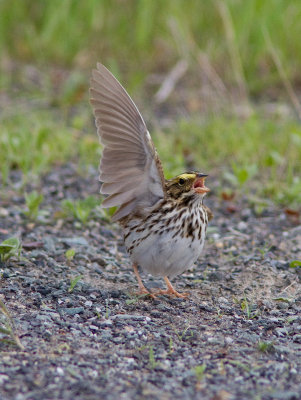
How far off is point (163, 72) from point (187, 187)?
5908 millimetres

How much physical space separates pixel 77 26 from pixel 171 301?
5868 millimetres

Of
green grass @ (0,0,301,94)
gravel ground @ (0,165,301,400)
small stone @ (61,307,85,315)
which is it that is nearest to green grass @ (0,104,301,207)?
gravel ground @ (0,165,301,400)

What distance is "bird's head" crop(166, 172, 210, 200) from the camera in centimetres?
454

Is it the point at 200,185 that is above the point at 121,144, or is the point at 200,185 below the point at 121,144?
below

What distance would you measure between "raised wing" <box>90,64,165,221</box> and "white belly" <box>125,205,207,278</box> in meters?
0.25

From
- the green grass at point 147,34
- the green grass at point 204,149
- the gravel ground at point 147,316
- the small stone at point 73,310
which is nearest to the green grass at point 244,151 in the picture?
the green grass at point 204,149

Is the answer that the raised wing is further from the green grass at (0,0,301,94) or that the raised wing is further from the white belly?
the green grass at (0,0,301,94)

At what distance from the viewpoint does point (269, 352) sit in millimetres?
3809

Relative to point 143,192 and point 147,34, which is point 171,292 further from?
point 147,34

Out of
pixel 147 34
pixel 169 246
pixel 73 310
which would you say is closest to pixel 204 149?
pixel 147 34

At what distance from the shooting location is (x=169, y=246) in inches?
174

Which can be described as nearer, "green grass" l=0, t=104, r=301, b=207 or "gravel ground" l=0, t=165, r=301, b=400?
"gravel ground" l=0, t=165, r=301, b=400

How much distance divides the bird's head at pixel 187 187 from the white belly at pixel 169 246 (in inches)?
4.6

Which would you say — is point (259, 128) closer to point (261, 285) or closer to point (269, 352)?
point (261, 285)
